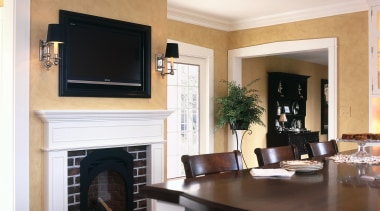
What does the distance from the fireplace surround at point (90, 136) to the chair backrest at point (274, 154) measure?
1.61m

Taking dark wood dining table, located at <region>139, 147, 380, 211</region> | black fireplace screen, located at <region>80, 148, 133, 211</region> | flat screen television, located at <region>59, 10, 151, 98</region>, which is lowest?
black fireplace screen, located at <region>80, 148, 133, 211</region>

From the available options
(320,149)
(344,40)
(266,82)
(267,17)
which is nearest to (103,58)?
(320,149)

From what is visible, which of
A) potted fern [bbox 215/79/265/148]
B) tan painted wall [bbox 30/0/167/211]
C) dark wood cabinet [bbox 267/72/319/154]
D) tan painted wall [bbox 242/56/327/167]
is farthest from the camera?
dark wood cabinet [bbox 267/72/319/154]

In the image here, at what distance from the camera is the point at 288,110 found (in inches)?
320

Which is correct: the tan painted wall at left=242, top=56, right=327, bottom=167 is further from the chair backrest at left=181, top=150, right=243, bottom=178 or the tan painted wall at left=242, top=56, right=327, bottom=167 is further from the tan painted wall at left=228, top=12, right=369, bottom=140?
the chair backrest at left=181, top=150, right=243, bottom=178

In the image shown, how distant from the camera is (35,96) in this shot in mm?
3193

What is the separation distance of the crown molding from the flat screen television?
141 centimetres

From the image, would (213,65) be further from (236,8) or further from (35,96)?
(35,96)

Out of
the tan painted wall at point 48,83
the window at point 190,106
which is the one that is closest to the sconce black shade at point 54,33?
the tan painted wall at point 48,83

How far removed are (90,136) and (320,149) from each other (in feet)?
6.16

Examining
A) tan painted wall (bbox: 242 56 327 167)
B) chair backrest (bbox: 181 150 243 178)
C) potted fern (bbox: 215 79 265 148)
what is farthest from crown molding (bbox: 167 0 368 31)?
chair backrest (bbox: 181 150 243 178)

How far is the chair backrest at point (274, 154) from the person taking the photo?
7.79 feet

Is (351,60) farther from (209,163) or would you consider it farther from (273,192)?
(273,192)

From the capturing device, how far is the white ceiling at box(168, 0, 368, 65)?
4.83 m
